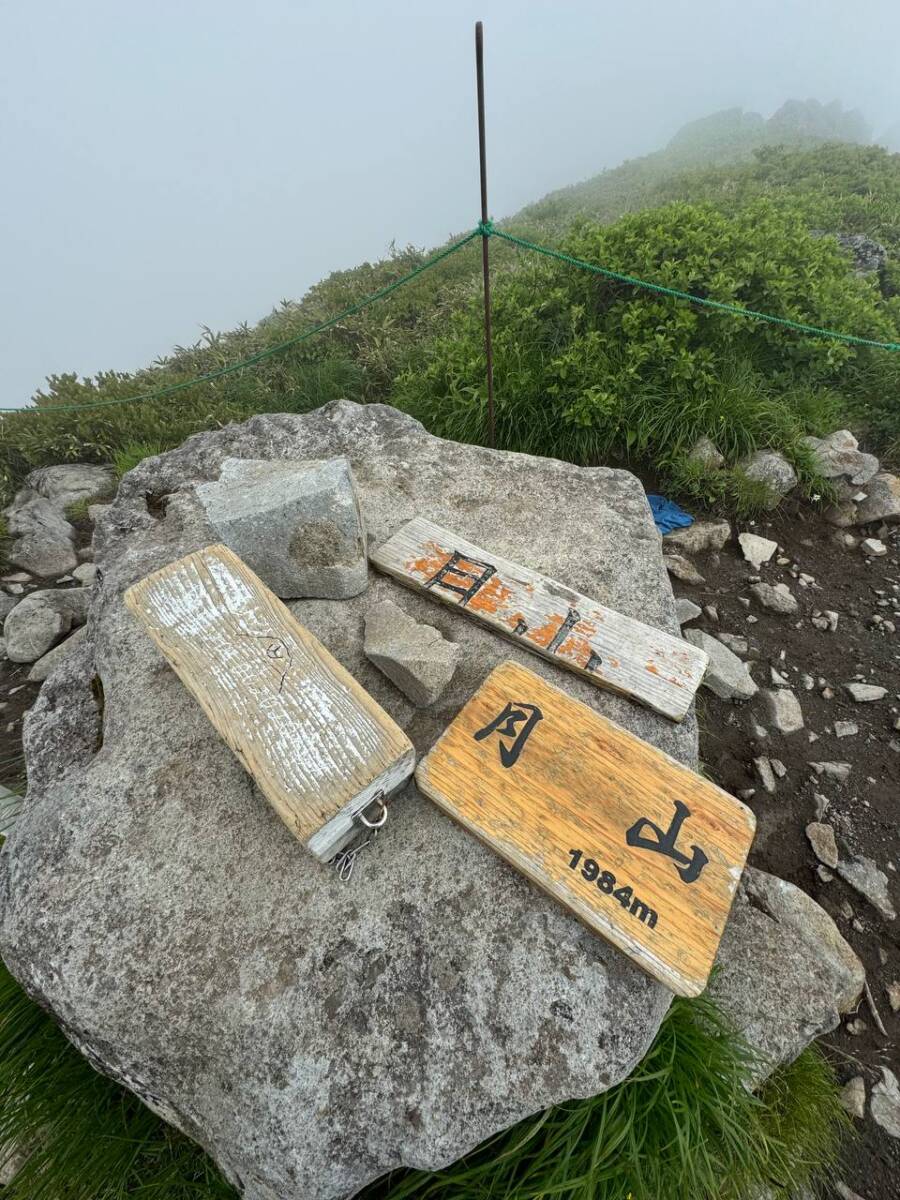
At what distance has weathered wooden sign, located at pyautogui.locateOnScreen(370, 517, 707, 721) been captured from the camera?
101 inches

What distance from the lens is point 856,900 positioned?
2.91 meters

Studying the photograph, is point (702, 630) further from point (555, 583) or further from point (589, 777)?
point (589, 777)

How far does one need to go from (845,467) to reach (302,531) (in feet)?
14.2

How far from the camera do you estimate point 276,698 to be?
2180mm

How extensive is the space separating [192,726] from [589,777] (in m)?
1.62

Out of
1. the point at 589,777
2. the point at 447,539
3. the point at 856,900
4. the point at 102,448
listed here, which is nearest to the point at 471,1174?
the point at 589,777

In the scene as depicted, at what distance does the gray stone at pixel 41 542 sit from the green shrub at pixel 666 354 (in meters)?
3.36

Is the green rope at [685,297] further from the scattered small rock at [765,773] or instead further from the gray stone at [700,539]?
the scattered small rock at [765,773]

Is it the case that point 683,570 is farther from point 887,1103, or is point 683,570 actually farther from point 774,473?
point 887,1103

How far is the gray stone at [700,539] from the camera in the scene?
4500mm

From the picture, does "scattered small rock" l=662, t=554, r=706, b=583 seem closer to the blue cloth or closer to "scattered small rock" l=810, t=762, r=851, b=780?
the blue cloth

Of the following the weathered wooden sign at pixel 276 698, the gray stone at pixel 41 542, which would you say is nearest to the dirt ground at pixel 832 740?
the weathered wooden sign at pixel 276 698

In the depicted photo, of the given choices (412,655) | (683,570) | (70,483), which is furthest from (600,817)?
(70,483)

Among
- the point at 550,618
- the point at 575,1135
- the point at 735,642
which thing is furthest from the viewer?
the point at 735,642
